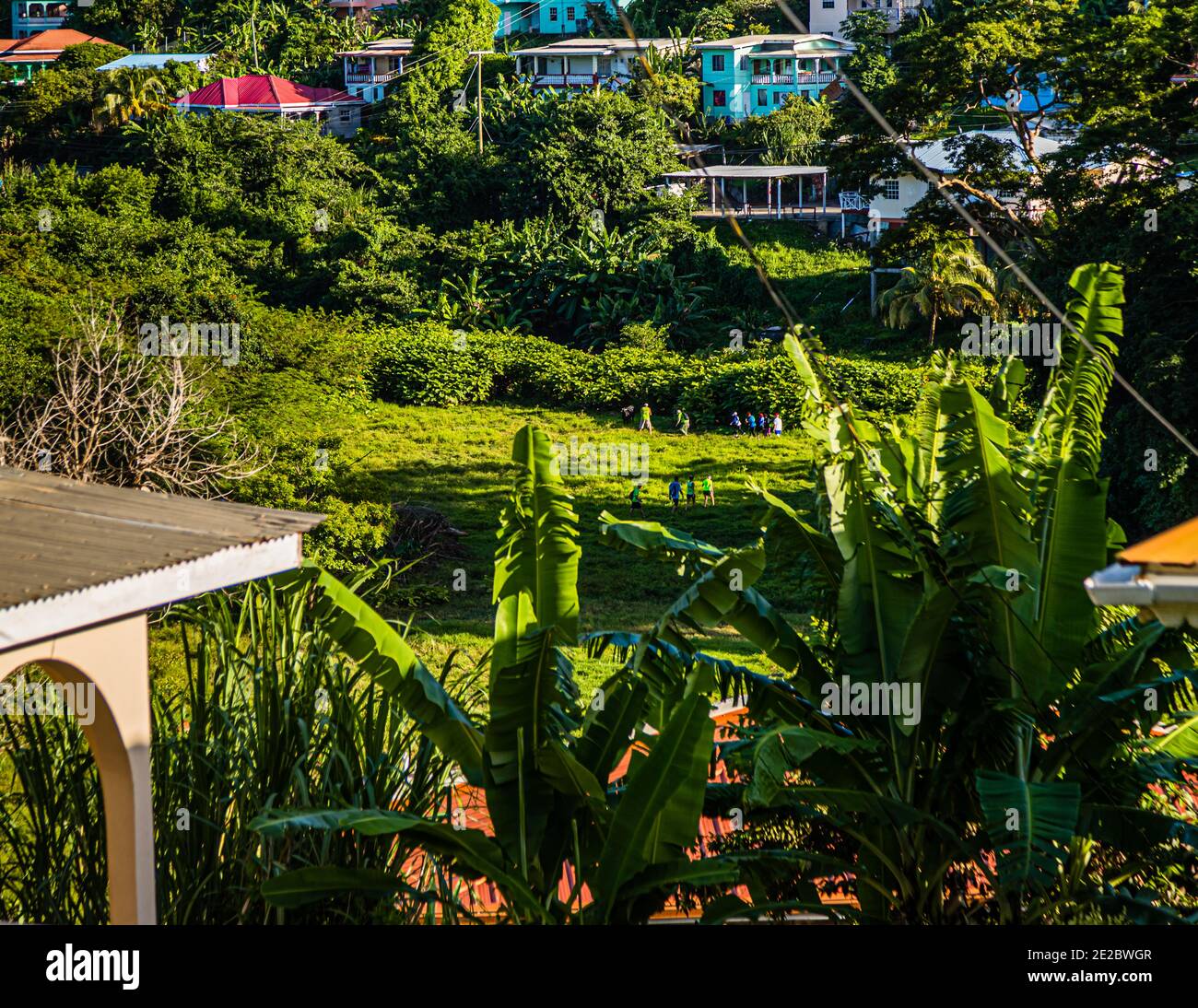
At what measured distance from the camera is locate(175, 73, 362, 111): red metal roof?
53.9 metres

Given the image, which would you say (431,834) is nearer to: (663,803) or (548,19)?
(663,803)

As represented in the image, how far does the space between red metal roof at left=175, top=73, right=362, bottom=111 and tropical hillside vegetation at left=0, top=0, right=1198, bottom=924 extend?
5.03 ft

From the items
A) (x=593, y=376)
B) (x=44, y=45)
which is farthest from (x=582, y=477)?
(x=44, y=45)

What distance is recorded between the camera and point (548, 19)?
65.7 meters

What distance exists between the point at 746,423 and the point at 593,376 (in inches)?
174

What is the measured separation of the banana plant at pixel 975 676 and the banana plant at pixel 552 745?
587 millimetres

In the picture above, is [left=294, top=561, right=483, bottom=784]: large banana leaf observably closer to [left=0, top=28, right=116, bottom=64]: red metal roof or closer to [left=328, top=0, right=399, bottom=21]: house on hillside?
[left=0, top=28, right=116, bottom=64]: red metal roof

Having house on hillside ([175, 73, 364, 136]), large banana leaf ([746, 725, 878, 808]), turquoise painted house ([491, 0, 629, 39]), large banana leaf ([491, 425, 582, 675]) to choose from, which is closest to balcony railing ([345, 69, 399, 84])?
house on hillside ([175, 73, 364, 136])

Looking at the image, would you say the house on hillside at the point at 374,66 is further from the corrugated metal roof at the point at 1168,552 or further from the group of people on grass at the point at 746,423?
the corrugated metal roof at the point at 1168,552

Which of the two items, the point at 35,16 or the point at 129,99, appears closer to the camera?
the point at 129,99
